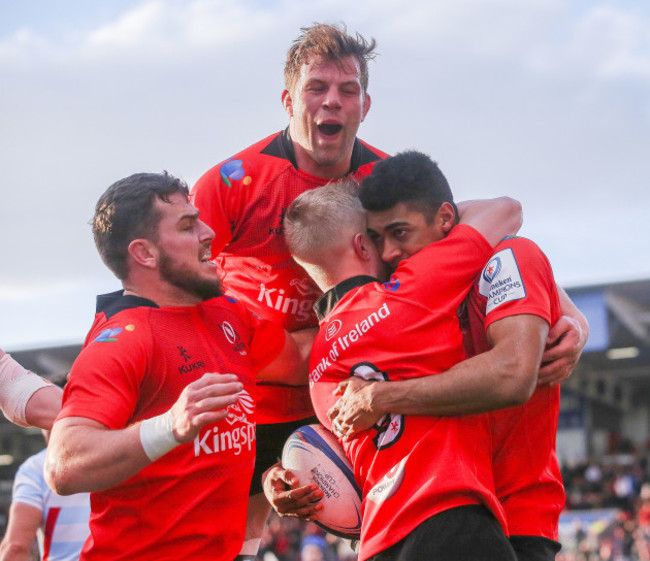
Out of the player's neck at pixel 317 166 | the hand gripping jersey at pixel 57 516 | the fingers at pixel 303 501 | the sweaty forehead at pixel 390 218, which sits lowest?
the hand gripping jersey at pixel 57 516

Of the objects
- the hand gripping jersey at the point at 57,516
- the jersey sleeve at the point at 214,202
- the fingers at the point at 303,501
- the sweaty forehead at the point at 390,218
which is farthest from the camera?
the hand gripping jersey at the point at 57,516

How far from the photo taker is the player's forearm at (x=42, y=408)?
14.9ft

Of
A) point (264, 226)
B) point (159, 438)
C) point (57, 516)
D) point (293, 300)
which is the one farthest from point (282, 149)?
point (57, 516)

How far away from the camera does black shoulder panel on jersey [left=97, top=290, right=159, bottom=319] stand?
386cm

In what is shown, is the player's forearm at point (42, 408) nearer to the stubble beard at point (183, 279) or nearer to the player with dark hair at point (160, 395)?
the player with dark hair at point (160, 395)

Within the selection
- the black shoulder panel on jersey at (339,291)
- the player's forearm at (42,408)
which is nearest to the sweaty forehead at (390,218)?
the black shoulder panel on jersey at (339,291)

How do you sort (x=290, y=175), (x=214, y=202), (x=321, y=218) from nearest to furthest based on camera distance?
(x=321, y=218)
(x=214, y=202)
(x=290, y=175)

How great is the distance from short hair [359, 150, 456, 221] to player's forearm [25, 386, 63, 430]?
73.2 inches

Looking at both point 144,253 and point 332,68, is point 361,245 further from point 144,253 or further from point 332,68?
point 332,68

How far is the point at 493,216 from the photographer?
4.08 m

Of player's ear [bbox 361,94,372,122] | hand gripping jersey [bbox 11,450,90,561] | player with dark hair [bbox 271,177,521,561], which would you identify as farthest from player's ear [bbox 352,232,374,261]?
hand gripping jersey [bbox 11,450,90,561]

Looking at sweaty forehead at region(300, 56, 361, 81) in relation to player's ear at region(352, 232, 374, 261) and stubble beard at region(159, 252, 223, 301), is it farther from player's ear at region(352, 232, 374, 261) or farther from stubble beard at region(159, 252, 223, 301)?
stubble beard at region(159, 252, 223, 301)

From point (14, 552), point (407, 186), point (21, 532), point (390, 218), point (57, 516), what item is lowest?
point (14, 552)

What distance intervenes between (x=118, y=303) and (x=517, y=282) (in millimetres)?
1669
